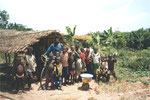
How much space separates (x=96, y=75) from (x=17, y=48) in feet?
13.4

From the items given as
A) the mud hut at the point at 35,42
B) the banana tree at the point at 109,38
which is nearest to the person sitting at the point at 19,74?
the mud hut at the point at 35,42

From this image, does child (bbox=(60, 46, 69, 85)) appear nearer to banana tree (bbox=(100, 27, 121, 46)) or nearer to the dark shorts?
the dark shorts

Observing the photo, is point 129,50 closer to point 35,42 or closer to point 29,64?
point 35,42

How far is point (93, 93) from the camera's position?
599 centimetres

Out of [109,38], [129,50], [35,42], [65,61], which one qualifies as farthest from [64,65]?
[129,50]

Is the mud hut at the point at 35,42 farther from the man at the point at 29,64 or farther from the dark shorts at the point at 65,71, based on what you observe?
the dark shorts at the point at 65,71

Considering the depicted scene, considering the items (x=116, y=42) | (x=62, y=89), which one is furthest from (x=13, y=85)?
(x=116, y=42)

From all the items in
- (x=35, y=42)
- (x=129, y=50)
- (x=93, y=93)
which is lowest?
(x=93, y=93)

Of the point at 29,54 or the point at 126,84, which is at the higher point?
the point at 29,54

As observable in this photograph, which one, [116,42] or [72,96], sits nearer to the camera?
[72,96]

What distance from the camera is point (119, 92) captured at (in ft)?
19.9

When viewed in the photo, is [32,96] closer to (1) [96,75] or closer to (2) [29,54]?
(2) [29,54]

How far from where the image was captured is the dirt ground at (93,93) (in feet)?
17.7

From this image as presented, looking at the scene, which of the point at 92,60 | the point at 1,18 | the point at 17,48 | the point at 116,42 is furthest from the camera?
the point at 1,18
